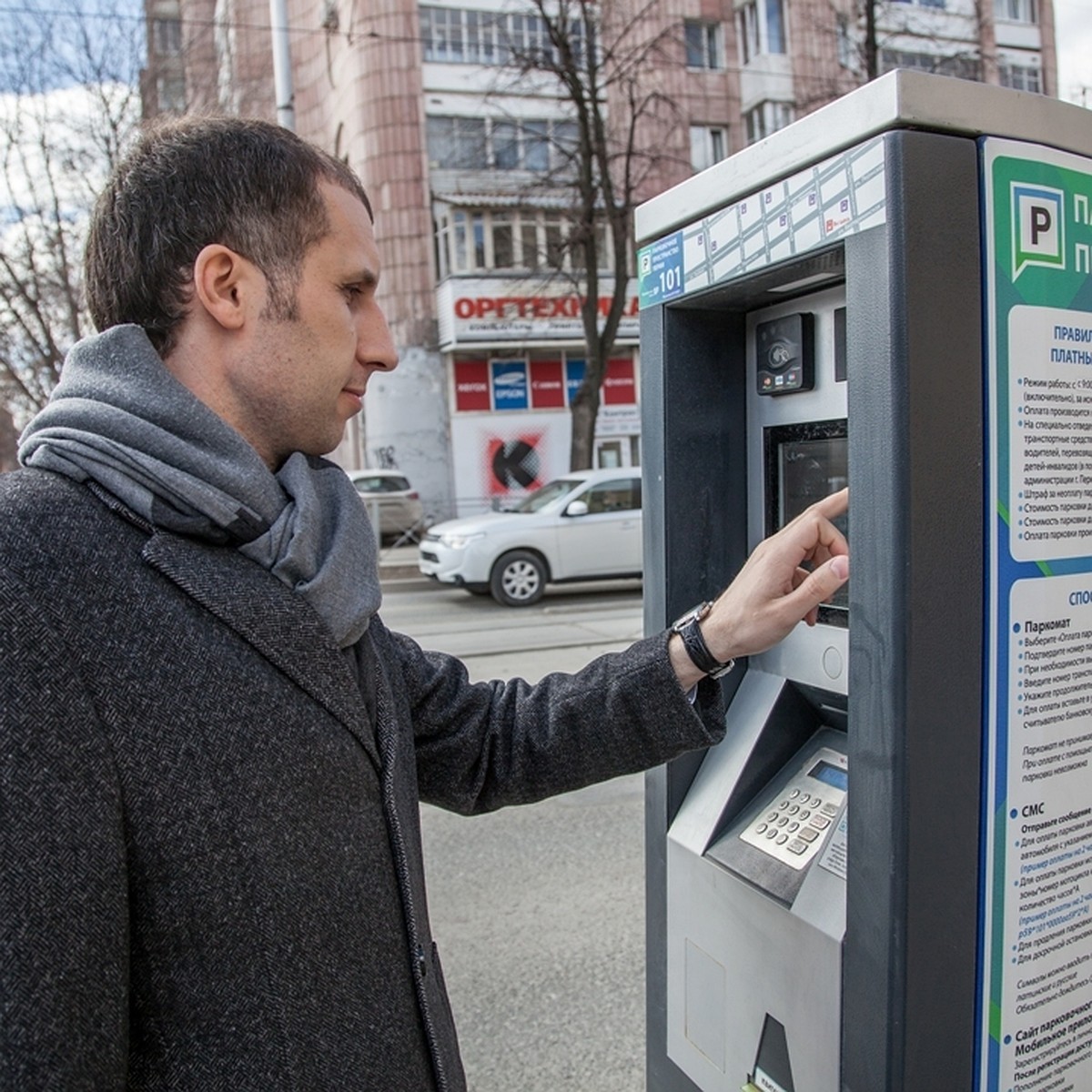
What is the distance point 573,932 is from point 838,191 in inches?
100

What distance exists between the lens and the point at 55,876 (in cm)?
91

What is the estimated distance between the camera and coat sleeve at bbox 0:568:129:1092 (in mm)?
888

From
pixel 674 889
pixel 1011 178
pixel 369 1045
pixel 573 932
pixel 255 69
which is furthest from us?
pixel 255 69

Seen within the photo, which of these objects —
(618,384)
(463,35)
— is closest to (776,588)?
(618,384)

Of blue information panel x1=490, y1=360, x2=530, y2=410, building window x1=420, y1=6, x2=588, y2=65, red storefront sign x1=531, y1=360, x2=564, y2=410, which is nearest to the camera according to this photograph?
building window x1=420, y1=6, x2=588, y2=65

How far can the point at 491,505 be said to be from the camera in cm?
1922

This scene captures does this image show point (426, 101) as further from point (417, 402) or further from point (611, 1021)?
point (611, 1021)

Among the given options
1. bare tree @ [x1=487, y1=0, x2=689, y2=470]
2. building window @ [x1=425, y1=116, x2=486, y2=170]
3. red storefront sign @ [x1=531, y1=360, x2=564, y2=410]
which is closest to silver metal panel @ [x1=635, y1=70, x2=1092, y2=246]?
Result: bare tree @ [x1=487, y1=0, x2=689, y2=470]

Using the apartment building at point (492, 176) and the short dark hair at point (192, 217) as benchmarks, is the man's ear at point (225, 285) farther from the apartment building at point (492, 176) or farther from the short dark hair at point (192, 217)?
the apartment building at point (492, 176)

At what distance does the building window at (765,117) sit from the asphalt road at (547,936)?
19474mm

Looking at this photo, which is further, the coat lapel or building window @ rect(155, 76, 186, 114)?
building window @ rect(155, 76, 186, 114)

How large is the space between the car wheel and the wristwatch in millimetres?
8650

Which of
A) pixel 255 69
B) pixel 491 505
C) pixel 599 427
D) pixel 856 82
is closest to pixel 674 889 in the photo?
pixel 255 69

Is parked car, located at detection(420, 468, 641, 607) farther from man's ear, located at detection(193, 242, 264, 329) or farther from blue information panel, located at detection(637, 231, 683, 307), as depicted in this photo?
man's ear, located at detection(193, 242, 264, 329)
